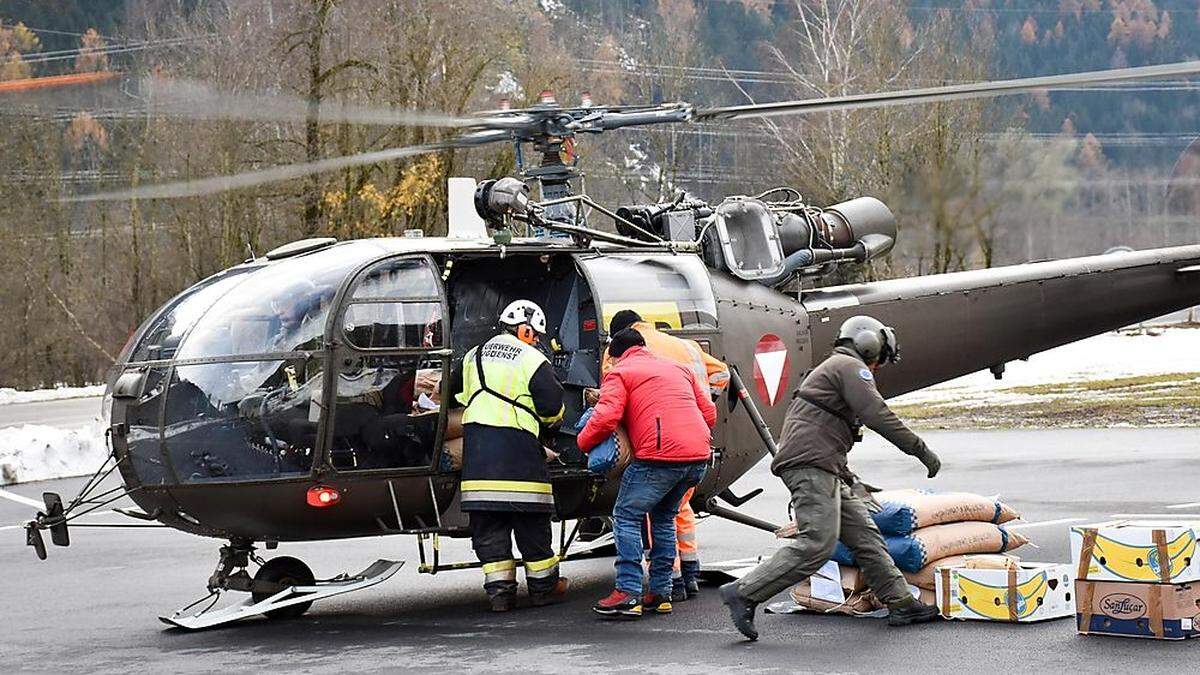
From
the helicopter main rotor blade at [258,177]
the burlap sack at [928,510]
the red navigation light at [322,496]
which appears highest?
the helicopter main rotor blade at [258,177]

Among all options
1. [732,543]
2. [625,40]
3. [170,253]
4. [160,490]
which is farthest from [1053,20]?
[160,490]

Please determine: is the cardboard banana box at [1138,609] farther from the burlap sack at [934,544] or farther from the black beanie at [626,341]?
the black beanie at [626,341]

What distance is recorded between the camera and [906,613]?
944 cm

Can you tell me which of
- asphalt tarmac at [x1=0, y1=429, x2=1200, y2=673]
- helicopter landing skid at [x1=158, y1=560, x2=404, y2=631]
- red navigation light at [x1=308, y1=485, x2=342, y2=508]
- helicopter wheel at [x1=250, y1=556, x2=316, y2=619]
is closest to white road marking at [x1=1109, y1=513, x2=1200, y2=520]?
asphalt tarmac at [x1=0, y1=429, x2=1200, y2=673]

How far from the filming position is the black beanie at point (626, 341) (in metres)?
10.3

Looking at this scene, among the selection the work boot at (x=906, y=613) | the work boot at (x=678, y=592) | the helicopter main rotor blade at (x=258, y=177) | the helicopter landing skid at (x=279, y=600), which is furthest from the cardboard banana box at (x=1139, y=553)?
the helicopter main rotor blade at (x=258, y=177)

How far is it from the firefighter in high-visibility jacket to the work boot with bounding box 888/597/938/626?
7.28 feet

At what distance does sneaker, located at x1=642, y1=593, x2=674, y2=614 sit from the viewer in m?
10.2

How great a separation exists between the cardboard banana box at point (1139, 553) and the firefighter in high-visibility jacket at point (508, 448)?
10.7 ft

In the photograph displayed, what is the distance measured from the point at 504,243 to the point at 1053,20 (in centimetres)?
5272

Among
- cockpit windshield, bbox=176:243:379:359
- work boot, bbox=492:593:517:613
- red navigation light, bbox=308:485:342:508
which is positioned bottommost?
work boot, bbox=492:593:517:613

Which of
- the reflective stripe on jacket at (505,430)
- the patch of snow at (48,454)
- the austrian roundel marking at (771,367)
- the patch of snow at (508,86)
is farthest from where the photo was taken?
the patch of snow at (508,86)

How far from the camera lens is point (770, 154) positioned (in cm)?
4303

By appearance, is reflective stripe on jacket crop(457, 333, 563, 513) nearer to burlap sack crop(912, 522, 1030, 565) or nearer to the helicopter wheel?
the helicopter wheel
